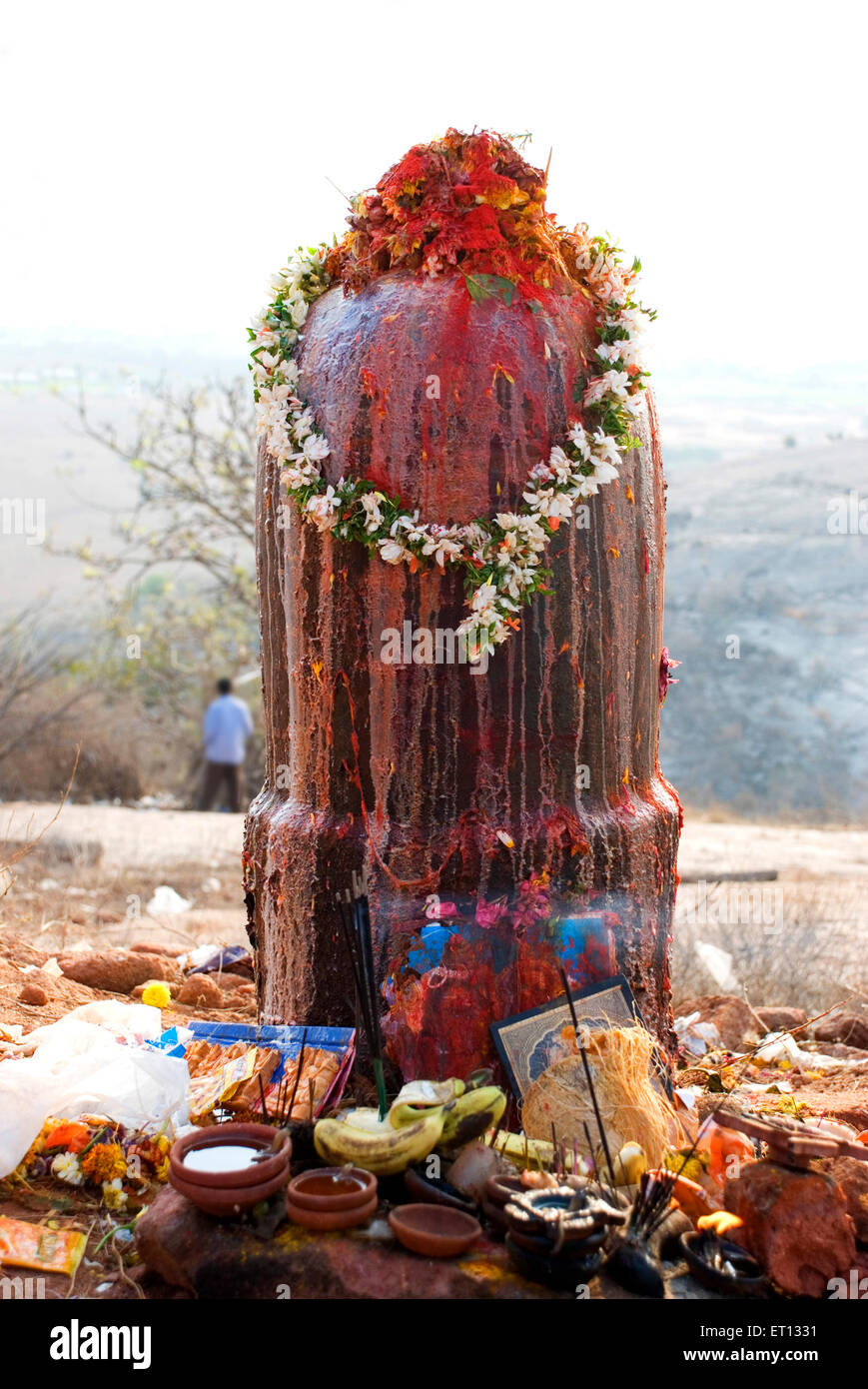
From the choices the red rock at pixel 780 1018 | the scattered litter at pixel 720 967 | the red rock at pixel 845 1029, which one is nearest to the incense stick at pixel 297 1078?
the red rock at pixel 780 1018

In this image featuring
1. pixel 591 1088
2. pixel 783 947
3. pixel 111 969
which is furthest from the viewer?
pixel 783 947

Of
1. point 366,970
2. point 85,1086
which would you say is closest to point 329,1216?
point 366,970

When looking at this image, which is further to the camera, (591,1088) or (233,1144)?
(591,1088)

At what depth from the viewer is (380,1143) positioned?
3.32 metres

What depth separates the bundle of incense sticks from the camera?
360cm

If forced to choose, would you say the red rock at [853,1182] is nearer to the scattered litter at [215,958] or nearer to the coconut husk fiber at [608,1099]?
the coconut husk fiber at [608,1099]

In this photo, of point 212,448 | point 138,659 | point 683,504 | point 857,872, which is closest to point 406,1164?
point 857,872

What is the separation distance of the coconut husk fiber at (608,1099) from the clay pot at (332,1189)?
2.04 feet

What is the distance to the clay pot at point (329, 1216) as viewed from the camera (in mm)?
3070

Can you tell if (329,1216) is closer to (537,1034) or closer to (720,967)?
(537,1034)

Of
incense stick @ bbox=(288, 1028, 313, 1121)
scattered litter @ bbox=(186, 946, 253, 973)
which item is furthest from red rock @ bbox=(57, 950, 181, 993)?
incense stick @ bbox=(288, 1028, 313, 1121)

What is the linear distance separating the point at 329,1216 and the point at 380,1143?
288 millimetres

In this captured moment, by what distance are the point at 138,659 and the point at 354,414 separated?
12915 millimetres
